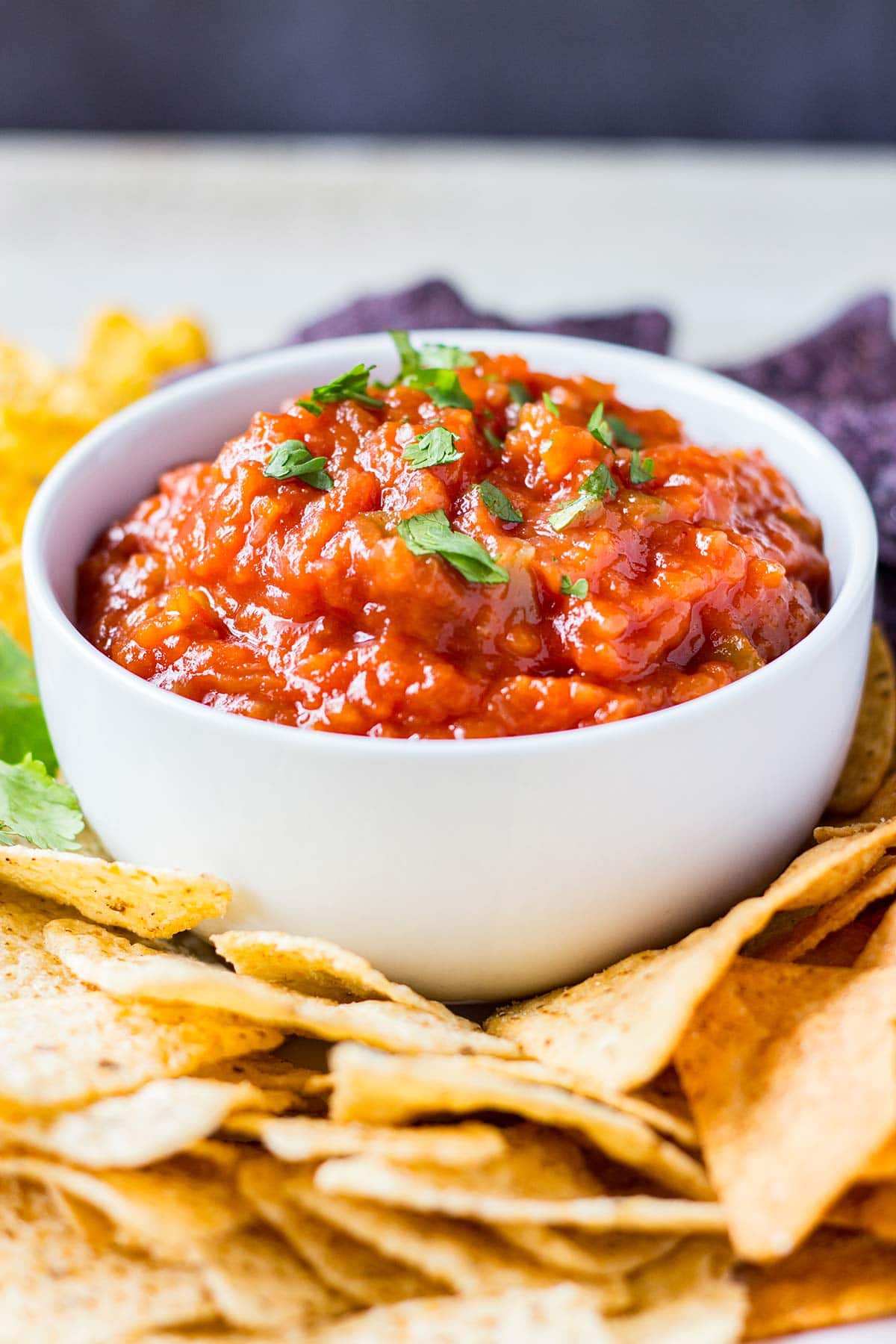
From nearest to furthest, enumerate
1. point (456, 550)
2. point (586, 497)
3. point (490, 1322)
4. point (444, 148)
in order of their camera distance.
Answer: point (490, 1322) < point (456, 550) < point (586, 497) < point (444, 148)

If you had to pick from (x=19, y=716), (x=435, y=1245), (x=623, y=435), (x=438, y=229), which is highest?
(x=623, y=435)

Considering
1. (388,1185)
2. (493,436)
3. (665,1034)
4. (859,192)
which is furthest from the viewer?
(859,192)

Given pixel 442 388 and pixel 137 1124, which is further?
pixel 442 388

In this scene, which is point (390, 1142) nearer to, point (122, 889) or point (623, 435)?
point (122, 889)

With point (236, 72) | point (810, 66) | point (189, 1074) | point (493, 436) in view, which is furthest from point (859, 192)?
point (189, 1074)

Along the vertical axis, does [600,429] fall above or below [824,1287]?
above

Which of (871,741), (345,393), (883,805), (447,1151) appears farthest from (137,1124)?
(871,741)

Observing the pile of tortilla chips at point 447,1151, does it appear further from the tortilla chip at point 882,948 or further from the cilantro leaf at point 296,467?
the cilantro leaf at point 296,467

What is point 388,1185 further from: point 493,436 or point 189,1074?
point 493,436
